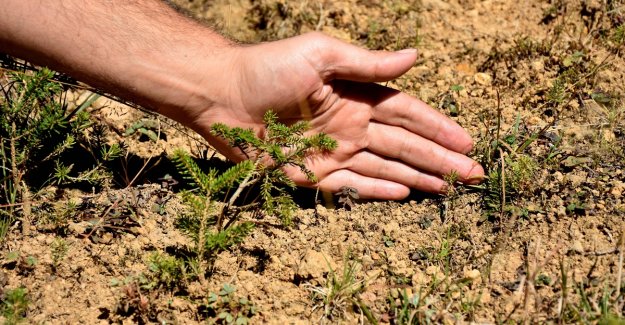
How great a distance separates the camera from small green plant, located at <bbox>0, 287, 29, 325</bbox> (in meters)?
2.38

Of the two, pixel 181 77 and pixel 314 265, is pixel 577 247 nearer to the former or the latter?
pixel 314 265

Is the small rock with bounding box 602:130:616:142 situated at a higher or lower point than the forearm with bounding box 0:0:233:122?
higher

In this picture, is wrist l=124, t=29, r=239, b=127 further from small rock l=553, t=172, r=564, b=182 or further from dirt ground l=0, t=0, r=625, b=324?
small rock l=553, t=172, r=564, b=182

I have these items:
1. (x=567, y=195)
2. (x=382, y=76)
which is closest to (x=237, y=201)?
(x=382, y=76)

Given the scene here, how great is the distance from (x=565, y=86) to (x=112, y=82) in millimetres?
2652

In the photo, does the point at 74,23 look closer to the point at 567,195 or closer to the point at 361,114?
the point at 361,114

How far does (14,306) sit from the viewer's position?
8.11 feet

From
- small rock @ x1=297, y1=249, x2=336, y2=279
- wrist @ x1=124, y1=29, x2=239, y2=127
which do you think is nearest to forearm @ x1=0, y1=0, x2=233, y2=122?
wrist @ x1=124, y1=29, x2=239, y2=127

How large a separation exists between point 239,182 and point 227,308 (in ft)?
1.90

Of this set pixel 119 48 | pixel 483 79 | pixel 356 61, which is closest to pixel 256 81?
pixel 356 61

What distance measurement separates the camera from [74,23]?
3086 millimetres

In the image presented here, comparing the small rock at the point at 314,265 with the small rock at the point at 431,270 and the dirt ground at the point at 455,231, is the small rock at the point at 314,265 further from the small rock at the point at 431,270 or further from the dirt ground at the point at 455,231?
the small rock at the point at 431,270

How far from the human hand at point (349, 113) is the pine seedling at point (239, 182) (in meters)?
0.18

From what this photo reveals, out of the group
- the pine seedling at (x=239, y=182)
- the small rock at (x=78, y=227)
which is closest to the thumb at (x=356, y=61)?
the pine seedling at (x=239, y=182)
